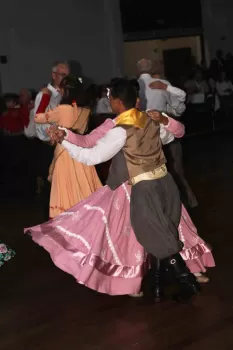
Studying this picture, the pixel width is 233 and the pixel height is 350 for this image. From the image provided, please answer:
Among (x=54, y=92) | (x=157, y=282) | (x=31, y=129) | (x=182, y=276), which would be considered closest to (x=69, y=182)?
(x=54, y=92)

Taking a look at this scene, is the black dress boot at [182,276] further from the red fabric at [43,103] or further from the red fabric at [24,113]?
the red fabric at [24,113]

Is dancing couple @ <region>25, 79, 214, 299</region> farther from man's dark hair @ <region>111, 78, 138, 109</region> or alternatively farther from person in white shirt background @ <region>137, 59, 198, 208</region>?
person in white shirt background @ <region>137, 59, 198, 208</region>

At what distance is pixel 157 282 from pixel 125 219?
0.36m

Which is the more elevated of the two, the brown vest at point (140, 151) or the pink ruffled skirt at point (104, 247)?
the brown vest at point (140, 151)

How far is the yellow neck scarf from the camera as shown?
2990 mm

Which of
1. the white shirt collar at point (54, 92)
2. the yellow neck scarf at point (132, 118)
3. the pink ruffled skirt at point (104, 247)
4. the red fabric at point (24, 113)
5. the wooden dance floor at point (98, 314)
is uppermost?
the white shirt collar at point (54, 92)

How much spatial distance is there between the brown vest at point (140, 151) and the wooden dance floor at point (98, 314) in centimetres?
69

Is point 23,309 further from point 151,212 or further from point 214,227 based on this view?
point 214,227

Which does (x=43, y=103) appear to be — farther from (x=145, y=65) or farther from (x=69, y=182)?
(x=145, y=65)

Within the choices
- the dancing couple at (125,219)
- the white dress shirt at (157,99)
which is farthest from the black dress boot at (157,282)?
the white dress shirt at (157,99)

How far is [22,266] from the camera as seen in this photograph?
4070mm

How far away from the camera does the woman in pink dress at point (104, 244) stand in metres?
3.15

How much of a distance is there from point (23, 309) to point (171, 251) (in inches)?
33.7

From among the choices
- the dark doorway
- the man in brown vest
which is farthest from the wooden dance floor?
the dark doorway
